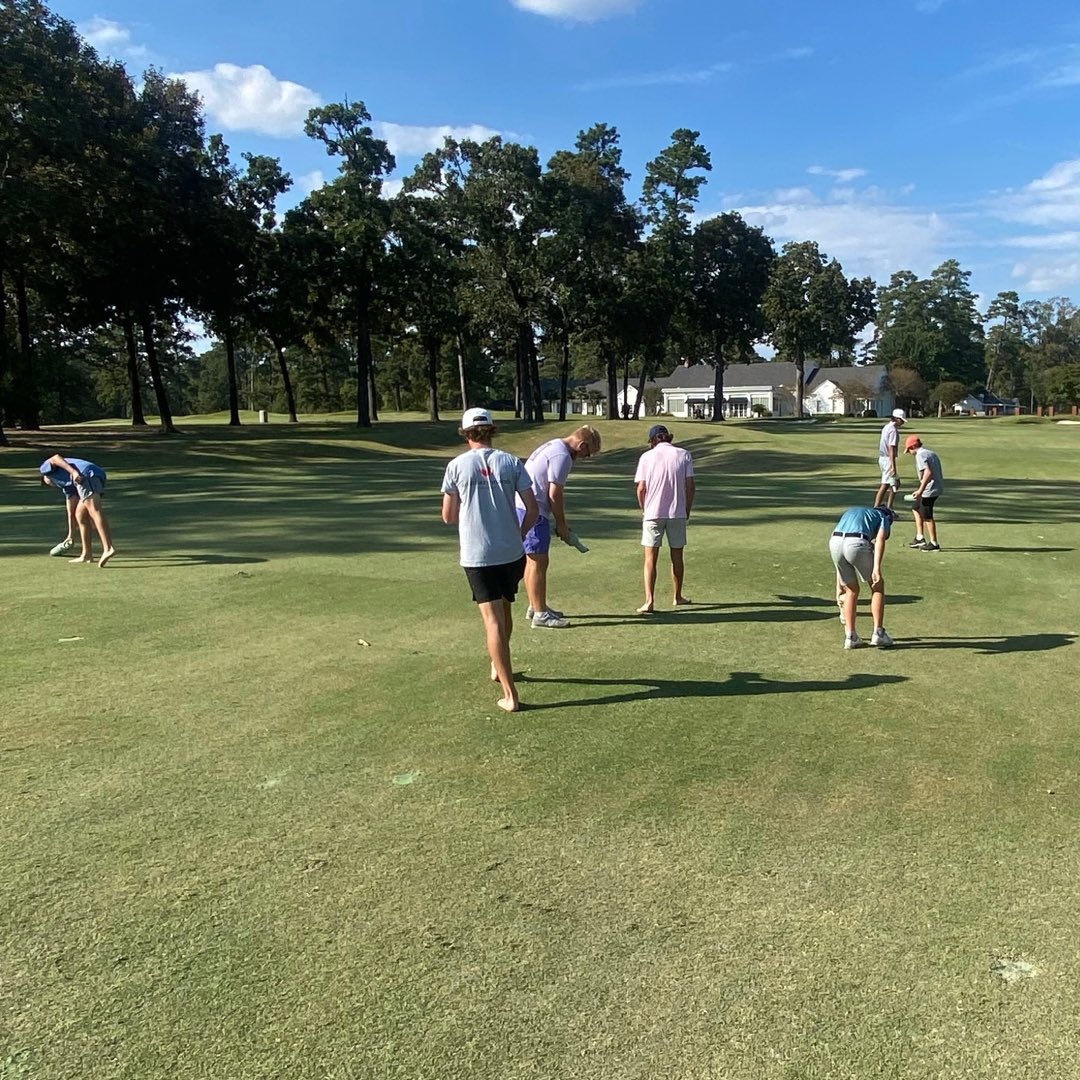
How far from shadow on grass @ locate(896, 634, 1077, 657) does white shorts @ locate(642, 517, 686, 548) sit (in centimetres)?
224

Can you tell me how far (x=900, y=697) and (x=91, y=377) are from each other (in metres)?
104

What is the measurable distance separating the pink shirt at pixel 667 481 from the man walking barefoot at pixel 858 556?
6.52 ft

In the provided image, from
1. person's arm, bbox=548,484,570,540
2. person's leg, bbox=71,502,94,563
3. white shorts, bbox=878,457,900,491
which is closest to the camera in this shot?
person's arm, bbox=548,484,570,540

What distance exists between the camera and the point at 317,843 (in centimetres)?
420

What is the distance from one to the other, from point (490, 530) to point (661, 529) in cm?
355

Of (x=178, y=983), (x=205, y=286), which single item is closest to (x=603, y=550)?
(x=178, y=983)

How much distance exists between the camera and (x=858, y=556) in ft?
23.9

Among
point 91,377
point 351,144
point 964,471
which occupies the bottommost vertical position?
point 964,471

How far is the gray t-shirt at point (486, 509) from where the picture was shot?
596 centimetres

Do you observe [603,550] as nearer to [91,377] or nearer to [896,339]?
[91,377]

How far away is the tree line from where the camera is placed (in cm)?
3459

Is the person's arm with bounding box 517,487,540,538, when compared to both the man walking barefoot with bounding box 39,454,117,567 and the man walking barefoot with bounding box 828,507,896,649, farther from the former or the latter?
the man walking barefoot with bounding box 39,454,117,567

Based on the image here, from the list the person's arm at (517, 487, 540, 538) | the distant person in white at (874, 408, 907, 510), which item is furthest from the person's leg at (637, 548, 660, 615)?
the distant person in white at (874, 408, 907, 510)

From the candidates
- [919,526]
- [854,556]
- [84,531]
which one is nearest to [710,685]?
[854,556]
